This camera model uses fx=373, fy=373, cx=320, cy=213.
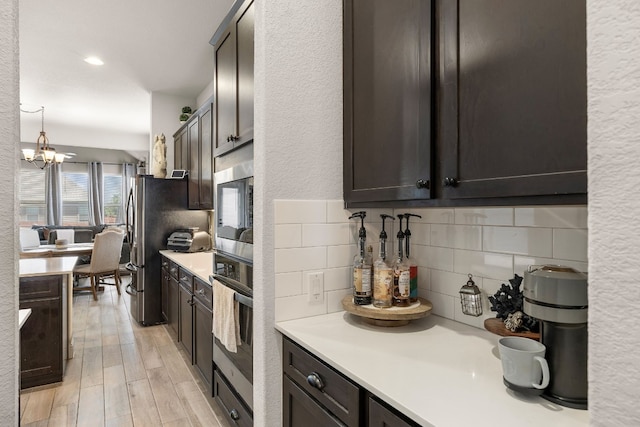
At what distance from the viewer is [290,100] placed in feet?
5.08

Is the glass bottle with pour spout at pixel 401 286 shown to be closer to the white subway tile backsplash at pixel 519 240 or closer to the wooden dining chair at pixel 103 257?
the white subway tile backsplash at pixel 519 240

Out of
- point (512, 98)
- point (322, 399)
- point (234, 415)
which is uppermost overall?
point (512, 98)

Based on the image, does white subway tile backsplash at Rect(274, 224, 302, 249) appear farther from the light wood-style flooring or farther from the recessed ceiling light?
the recessed ceiling light

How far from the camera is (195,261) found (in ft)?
11.3

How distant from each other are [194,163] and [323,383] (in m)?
3.33

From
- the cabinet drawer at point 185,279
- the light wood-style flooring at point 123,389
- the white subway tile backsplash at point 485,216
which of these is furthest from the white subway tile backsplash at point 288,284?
the cabinet drawer at point 185,279

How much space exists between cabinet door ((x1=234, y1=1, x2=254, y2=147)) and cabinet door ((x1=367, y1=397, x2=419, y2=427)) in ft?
3.99

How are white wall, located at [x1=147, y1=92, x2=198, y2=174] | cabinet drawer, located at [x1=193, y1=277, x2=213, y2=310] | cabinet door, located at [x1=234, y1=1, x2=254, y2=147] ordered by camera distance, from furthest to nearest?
white wall, located at [x1=147, y1=92, x2=198, y2=174], cabinet drawer, located at [x1=193, y1=277, x2=213, y2=310], cabinet door, located at [x1=234, y1=1, x2=254, y2=147]

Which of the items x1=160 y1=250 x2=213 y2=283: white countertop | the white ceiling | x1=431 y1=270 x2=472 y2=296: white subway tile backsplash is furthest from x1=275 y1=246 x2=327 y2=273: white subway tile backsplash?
the white ceiling

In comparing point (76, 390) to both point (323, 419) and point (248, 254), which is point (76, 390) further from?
point (323, 419)

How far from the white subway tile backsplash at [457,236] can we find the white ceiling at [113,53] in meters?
2.54

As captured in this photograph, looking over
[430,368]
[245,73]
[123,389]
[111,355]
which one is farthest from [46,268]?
[430,368]

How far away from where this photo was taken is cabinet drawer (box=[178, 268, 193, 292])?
2986 mm

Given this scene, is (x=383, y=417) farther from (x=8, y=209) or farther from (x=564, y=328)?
(x=8, y=209)
